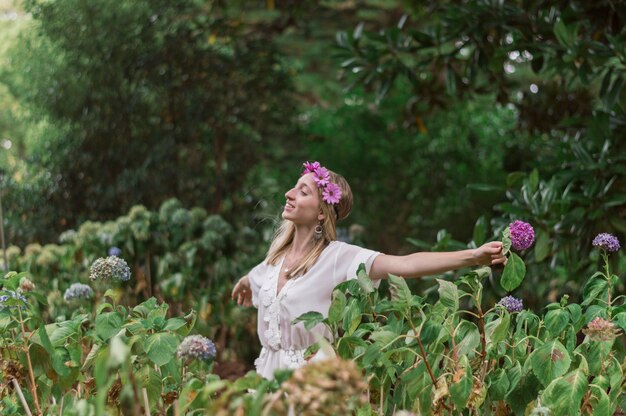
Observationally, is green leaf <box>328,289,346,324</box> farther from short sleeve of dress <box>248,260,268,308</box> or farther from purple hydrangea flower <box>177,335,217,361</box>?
short sleeve of dress <box>248,260,268,308</box>

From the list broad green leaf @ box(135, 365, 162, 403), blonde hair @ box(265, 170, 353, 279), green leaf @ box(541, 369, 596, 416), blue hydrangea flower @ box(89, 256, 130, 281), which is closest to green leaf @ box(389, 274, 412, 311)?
green leaf @ box(541, 369, 596, 416)

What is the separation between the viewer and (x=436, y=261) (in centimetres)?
239

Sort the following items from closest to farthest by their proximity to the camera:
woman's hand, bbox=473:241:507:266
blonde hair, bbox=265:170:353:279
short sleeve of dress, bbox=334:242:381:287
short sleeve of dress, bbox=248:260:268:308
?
woman's hand, bbox=473:241:507:266
short sleeve of dress, bbox=334:242:381:287
blonde hair, bbox=265:170:353:279
short sleeve of dress, bbox=248:260:268:308

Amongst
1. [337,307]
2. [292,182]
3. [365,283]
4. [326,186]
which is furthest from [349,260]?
[292,182]

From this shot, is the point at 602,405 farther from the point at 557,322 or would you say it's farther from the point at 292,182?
the point at 292,182

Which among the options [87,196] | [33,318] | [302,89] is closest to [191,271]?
[87,196]

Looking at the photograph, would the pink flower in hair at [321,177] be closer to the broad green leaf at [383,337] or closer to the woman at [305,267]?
the woman at [305,267]

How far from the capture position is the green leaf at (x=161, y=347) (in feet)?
6.21

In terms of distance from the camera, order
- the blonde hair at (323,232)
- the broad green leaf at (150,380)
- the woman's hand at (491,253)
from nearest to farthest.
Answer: the broad green leaf at (150,380)
the woman's hand at (491,253)
the blonde hair at (323,232)

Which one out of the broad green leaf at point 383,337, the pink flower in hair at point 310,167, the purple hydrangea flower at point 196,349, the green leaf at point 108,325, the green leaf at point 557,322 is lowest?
the green leaf at point 557,322

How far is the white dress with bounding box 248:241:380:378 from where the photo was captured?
2582 mm

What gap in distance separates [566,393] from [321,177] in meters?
1.14

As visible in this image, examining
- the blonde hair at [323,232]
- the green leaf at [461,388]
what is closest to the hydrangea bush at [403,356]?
the green leaf at [461,388]

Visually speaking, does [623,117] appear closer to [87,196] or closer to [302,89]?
[87,196]
